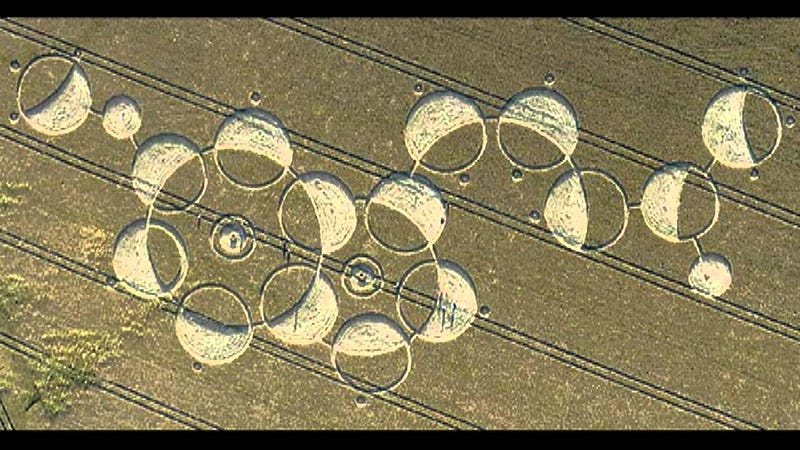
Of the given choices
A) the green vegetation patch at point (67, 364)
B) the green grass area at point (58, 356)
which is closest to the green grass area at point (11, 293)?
the green grass area at point (58, 356)

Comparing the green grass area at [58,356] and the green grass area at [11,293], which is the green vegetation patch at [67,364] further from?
the green grass area at [11,293]

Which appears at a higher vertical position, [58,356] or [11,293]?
[11,293]

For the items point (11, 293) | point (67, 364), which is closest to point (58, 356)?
point (67, 364)

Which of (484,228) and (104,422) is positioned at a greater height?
(484,228)

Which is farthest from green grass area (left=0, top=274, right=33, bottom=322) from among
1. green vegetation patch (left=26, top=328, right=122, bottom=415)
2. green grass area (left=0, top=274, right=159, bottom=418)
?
green vegetation patch (left=26, top=328, right=122, bottom=415)

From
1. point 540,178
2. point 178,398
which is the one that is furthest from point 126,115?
point 540,178

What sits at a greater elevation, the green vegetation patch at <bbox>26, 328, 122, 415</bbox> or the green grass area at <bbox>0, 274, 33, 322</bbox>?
the green grass area at <bbox>0, 274, 33, 322</bbox>

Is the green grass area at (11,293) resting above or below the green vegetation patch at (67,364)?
above

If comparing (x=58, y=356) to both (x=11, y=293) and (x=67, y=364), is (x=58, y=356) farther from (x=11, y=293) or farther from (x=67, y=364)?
(x=11, y=293)

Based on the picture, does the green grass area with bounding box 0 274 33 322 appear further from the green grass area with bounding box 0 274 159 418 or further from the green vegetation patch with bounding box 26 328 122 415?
the green vegetation patch with bounding box 26 328 122 415
